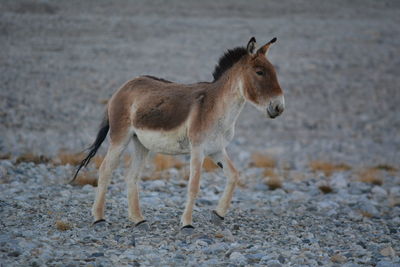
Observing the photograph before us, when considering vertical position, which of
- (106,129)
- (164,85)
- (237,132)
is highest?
(164,85)

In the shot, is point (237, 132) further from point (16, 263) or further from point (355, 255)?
point (16, 263)

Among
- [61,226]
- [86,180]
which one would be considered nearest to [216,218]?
[61,226]

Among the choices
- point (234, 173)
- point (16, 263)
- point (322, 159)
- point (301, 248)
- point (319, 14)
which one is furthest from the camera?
point (319, 14)

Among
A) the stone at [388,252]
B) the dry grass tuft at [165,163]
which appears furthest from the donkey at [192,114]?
the dry grass tuft at [165,163]

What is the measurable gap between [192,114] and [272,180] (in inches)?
249

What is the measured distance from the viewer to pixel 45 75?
26.9 meters

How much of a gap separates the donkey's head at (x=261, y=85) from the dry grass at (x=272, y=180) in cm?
603

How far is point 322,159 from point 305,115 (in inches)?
253

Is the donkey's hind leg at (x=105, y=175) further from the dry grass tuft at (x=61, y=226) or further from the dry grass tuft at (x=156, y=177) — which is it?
the dry grass tuft at (x=156, y=177)

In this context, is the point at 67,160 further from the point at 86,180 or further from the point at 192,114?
the point at 192,114

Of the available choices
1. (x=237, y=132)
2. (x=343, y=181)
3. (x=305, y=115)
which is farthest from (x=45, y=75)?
(x=343, y=181)

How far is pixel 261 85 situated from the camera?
8.20 meters

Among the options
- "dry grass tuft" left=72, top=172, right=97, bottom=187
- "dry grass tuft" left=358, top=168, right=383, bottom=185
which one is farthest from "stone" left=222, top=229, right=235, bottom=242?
"dry grass tuft" left=358, top=168, right=383, bottom=185

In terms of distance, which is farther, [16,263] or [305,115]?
[305,115]
